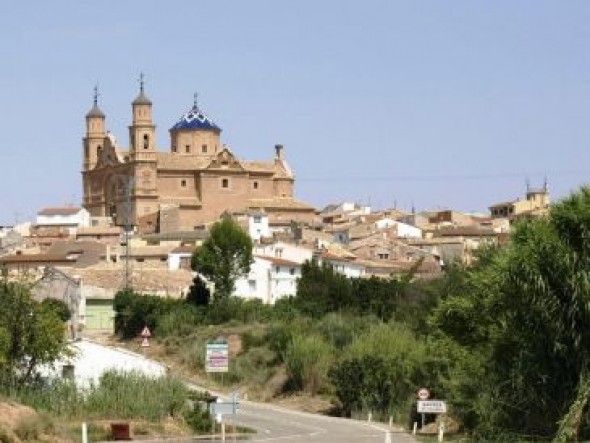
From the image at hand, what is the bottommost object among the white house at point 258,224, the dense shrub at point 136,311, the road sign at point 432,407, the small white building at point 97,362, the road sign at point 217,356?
the road sign at point 432,407

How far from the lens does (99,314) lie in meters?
82.2

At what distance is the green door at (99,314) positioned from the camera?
8081cm

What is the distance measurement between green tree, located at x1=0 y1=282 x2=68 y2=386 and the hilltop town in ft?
120

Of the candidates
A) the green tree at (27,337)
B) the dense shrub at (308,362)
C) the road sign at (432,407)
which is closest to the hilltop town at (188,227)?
the dense shrub at (308,362)

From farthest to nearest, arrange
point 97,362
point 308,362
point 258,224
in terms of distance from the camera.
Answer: point 258,224, point 308,362, point 97,362

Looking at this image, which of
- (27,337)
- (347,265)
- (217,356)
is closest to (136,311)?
(347,265)

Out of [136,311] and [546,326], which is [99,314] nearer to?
[136,311]

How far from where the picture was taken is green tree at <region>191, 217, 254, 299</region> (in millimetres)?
81750

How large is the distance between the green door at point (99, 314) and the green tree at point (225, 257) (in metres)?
5.06

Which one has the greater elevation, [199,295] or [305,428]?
[199,295]

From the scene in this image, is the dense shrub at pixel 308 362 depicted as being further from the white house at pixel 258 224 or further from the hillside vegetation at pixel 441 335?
the white house at pixel 258 224

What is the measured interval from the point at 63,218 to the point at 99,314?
199ft

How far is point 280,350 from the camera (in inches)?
2426

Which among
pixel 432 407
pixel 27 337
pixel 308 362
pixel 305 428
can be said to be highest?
pixel 27 337
